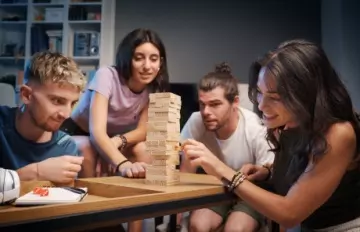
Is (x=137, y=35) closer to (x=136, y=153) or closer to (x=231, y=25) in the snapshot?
(x=136, y=153)

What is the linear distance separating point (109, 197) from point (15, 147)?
0.53 m

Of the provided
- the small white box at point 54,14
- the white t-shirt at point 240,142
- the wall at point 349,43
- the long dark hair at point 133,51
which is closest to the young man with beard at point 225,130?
the white t-shirt at point 240,142

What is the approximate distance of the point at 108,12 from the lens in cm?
409

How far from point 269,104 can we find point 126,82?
38.0 inches

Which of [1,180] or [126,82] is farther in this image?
[126,82]

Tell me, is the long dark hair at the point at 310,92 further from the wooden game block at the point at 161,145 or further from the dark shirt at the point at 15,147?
the dark shirt at the point at 15,147

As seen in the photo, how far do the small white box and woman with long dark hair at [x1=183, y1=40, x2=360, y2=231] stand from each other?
3487mm

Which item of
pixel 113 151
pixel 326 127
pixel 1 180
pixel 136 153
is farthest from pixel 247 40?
pixel 1 180

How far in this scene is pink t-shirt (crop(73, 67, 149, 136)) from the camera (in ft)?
5.84

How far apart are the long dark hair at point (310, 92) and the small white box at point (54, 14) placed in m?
3.54

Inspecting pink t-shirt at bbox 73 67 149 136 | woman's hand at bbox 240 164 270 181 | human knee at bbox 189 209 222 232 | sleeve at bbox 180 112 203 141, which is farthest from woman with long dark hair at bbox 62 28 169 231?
woman's hand at bbox 240 164 270 181

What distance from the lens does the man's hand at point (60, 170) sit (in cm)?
100

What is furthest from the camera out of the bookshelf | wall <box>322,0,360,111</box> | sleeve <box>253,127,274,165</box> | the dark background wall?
the dark background wall

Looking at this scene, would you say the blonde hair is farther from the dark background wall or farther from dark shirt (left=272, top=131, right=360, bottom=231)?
the dark background wall
